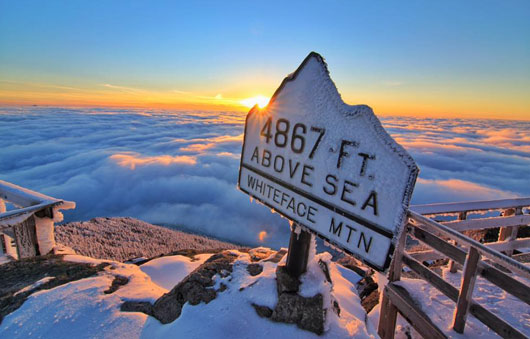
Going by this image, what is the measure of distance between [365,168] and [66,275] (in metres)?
4.49

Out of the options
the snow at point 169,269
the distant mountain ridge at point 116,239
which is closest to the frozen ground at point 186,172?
the distant mountain ridge at point 116,239

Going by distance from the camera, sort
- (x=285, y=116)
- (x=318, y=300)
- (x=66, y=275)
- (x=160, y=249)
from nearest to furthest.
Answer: (x=285, y=116)
(x=318, y=300)
(x=66, y=275)
(x=160, y=249)

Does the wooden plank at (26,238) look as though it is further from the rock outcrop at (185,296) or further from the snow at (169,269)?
the rock outcrop at (185,296)

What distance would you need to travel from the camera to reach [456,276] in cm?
395

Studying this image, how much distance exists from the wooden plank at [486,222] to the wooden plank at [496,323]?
1199 millimetres

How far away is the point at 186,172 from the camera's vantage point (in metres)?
88.0

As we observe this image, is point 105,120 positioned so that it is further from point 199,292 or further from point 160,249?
point 199,292

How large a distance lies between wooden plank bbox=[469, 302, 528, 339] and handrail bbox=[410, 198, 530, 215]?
117 cm

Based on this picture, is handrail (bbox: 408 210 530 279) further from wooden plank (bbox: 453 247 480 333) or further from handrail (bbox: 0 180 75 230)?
handrail (bbox: 0 180 75 230)

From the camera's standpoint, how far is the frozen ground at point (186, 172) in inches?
2409

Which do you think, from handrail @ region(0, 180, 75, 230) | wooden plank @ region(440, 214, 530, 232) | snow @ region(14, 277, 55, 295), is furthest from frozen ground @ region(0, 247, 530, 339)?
handrail @ region(0, 180, 75, 230)

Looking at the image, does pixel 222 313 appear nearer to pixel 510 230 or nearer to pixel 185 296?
pixel 185 296

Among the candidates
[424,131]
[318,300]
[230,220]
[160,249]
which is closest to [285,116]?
[318,300]

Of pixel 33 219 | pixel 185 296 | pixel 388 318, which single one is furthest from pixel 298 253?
pixel 33 219
